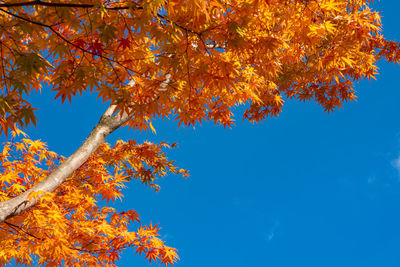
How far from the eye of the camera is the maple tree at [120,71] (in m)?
2.95

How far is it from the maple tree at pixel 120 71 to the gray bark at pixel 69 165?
0.02 m

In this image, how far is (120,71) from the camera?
3.57 m

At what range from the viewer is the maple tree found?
295 centimetres

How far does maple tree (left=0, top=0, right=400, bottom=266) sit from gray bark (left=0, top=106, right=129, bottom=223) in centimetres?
2

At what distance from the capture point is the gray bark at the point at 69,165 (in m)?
Result: 4.16

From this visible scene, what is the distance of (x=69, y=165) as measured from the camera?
15.6 ft

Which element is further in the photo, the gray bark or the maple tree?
the gray bark

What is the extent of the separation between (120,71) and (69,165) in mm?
2009

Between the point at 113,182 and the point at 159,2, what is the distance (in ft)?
12.7

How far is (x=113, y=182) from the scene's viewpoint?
564 cm

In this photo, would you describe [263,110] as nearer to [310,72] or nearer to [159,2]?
[310,72]

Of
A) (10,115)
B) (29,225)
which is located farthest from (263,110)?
(10,115)

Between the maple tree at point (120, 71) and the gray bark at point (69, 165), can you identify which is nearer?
the maple tree at point (120, 71)

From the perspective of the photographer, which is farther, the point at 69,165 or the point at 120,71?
the point at 69,165
